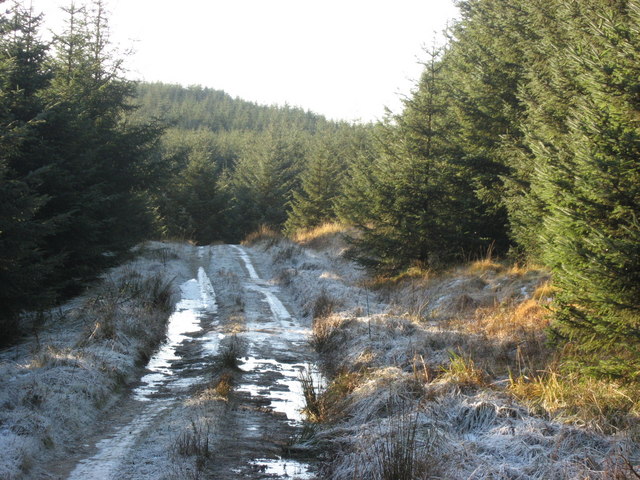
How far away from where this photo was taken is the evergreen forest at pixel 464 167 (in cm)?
602

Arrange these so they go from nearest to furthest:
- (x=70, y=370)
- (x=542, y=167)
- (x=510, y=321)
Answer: (x=70, y=370)
(x=542, y=167)
(x=510, y=321)

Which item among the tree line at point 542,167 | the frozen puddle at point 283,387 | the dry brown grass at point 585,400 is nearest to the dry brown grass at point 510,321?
the tree line at point 542,167

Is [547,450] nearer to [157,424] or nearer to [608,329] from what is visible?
[608,329]

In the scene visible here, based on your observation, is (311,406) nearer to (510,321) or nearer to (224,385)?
(224,385)

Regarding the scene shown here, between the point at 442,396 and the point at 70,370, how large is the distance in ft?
16.7

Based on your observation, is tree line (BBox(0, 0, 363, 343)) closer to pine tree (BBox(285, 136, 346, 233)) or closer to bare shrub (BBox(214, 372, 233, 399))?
bare shrub (BBox(214, 372, 233, 399))

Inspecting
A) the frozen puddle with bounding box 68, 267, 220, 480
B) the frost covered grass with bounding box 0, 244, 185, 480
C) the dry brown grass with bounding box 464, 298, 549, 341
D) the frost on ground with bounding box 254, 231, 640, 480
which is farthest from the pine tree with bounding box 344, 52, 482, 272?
the frost covered grass with bounding box 0, 244, 185, 480

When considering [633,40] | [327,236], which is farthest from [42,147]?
[327,236]

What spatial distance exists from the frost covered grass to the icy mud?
24 mm

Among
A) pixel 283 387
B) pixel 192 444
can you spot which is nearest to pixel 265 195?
pixel 283 387

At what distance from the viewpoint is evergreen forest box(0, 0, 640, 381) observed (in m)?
6.02

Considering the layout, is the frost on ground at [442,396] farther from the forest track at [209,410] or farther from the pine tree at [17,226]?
the pine tree at [17,226]

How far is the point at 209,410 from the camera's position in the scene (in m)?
6.56

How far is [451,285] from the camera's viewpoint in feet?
40.8
